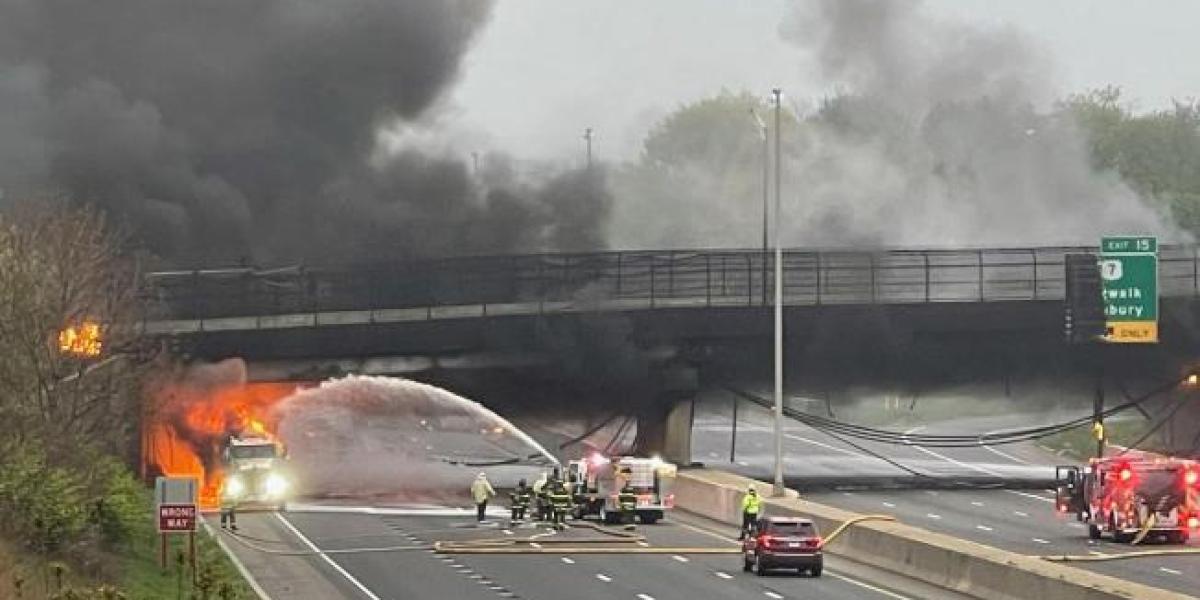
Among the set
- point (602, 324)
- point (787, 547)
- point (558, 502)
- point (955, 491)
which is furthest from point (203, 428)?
point (787, 547)

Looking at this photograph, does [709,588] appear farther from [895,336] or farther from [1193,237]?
[1193,237]

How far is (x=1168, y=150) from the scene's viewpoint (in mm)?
142625

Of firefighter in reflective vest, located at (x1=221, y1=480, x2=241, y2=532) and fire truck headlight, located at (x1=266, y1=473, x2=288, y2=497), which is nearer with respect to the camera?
firefighter in reflective vest, located at (x1=221, y1=480, x2=241, y2=532)

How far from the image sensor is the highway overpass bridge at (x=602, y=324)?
206 feet

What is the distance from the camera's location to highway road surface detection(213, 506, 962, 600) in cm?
3859

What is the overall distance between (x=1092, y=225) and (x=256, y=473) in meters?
39.8

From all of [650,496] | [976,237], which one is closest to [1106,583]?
[650,496]

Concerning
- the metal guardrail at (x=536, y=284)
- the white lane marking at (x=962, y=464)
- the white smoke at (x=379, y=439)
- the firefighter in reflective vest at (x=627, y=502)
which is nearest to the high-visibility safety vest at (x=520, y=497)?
the firefighter in reflective vest at (x=627, y=502)

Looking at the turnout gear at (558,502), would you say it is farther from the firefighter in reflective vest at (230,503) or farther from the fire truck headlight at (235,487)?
the fire truck headlight at (235,487)

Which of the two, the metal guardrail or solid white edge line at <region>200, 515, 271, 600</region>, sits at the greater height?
the metal guardrail

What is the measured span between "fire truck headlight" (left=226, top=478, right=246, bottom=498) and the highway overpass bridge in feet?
11.2

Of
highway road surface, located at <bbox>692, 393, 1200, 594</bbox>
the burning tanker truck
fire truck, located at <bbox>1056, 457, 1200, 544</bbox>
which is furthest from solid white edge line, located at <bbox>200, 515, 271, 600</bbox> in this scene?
fire truck, located at <bbox>1056, 457, 1200, 544</bbox>

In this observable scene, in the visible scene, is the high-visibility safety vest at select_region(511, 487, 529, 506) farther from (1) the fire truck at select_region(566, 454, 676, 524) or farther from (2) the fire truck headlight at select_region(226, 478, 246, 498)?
(2) the fire truck headlight at select_region(226, 478, 246, 498)

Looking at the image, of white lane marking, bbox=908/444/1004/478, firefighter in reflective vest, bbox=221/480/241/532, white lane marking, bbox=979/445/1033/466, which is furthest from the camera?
white lane marking, bbox=979/445/1033/466
